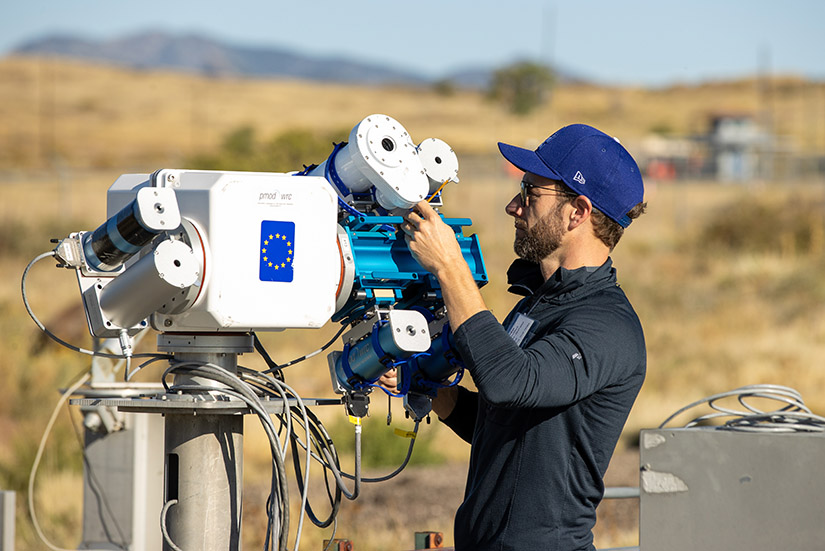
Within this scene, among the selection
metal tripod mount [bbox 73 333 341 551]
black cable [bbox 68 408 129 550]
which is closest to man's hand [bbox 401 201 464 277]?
metal tripod mount [bbox 73 333 341 551]

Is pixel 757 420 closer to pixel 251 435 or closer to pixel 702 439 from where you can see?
pixel 702 439

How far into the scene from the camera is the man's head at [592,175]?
3172mm

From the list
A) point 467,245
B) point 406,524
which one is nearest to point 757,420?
point 467,245

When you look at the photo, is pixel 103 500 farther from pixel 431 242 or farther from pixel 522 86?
pixel 522 86

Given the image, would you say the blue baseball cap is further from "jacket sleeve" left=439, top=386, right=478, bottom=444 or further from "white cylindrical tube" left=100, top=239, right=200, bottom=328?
"white cylindrical tube" left=100, top=239, right=200, bottom=328

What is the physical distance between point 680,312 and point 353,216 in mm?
14891

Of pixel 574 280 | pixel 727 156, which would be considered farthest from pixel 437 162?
pixel 727 156

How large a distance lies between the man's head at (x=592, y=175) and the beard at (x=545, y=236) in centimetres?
2

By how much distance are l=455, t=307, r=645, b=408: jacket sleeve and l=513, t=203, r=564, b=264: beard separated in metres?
0.28

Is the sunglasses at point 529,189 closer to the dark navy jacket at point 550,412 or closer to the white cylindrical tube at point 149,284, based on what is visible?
the dark navy jacket at point 550,412

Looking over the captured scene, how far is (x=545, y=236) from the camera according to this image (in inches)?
125

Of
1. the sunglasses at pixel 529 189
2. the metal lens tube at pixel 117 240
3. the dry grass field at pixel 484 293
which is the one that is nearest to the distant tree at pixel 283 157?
the dry grass field at pixel 484 293

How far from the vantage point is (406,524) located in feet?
25.5

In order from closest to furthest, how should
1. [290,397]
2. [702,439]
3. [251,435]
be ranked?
[290,397] < [702,439] < [251,435]
